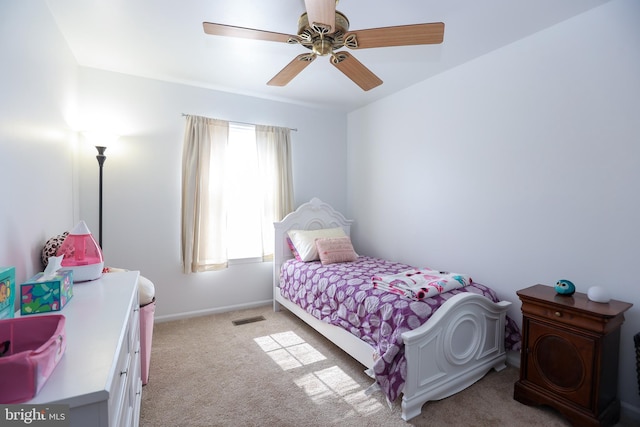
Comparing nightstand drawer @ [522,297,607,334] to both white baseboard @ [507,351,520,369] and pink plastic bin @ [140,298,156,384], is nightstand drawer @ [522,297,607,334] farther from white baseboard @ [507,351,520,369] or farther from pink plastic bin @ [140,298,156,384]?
pink plastic bin @ [140,298,156,384]

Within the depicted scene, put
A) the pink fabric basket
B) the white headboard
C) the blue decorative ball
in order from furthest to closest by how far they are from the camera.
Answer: the white headboard < the blue decorative ball < the pink fabric basket

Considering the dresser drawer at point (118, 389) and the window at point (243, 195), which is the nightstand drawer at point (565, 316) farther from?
the window at point (243, 195)

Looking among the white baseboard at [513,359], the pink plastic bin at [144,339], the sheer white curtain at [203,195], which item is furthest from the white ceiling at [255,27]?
the white baseboard at [513,359]

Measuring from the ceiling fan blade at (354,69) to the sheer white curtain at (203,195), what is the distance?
6.07 feet

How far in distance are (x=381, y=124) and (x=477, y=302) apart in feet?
8.08

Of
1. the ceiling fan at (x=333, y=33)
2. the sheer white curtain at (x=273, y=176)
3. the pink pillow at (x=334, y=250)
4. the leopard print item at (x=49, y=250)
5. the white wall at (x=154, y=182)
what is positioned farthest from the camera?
the sheer white curtain at (x=273, y=176)

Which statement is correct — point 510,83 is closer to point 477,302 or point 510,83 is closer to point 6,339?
point 477,302

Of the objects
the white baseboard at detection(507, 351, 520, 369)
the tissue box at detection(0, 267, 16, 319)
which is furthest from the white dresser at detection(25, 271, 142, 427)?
the white baseboard at detection(507, 351, 520, 369)

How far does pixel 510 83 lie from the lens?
2.49 m

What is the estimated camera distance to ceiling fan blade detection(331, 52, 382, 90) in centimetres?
192

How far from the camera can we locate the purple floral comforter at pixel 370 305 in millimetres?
1890

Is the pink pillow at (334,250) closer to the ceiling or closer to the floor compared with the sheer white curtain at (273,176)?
closer to the floor

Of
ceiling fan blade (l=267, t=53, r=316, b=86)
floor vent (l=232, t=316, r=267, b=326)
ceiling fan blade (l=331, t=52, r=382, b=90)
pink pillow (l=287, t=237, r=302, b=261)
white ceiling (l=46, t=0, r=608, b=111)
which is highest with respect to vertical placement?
white ceiling (l=46, t=0, r=608, b=111)

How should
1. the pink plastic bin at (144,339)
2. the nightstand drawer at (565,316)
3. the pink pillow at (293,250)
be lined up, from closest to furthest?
the nightstand drawer at (565,316) < the pink plastic bin at (144,339) < the pink pillow at (293,250)
